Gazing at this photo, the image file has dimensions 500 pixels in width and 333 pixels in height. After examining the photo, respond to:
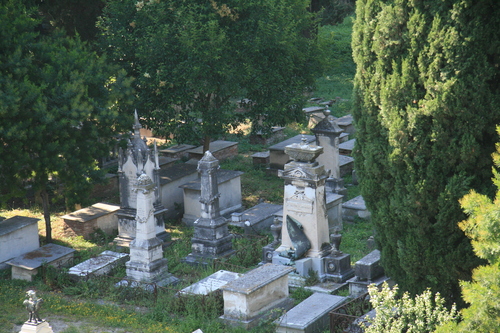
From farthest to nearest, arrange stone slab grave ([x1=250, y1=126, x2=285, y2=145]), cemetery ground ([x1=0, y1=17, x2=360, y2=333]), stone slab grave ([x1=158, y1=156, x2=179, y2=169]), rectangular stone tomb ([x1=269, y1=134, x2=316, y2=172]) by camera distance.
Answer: stone slab grave ([x1=250, y1=126, x2=285, y2=145]), rectangular stone tomb ([x1=269, y1=134, x2=316, y2=172]), stone slab grave ([x1=158, y1=156, x2=179, y2=169]), cemetery ground ([x1=0, y1=17, x2=360, y2=333])

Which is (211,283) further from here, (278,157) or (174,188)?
(278,157)

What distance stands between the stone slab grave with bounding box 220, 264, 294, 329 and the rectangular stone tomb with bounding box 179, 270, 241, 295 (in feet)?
1.99

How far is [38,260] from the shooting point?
14.3m

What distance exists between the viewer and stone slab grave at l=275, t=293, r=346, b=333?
1093cm

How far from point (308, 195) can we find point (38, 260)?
584 cm

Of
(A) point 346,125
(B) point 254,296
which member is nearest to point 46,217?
(B) point 254,296

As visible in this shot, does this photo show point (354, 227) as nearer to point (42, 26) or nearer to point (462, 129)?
point (462, 129)

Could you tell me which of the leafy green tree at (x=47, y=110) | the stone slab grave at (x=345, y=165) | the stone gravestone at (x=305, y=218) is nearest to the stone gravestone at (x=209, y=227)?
the stone gravestone at (x=305, y=218)

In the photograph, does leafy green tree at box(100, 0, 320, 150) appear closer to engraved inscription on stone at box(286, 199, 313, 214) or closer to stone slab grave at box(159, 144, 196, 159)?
stone slab grave at box(159, 144, 196, 159)

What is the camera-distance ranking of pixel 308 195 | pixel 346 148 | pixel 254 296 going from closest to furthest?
pixel 254 296
pixel 308 195
pixel 346 148

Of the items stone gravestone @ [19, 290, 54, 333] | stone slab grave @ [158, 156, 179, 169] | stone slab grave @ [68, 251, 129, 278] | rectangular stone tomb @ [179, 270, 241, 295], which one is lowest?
stone slab grave @ [68, 251, 129, 278]

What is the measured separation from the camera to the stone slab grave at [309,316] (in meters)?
10.9

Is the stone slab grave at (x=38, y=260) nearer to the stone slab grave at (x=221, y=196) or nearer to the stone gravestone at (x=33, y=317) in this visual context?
the stone slab grave at (x=221, y=196)

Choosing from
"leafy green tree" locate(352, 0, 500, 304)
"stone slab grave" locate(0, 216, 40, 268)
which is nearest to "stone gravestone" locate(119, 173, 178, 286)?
"stone slab grave" locate(0, 216, 40, 268)
